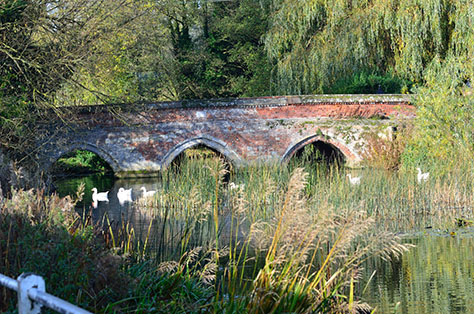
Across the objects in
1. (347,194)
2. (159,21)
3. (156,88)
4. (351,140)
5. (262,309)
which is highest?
(159,21)

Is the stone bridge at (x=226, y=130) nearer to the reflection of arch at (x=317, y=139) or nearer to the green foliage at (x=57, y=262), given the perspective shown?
the reflection of arch at (x=317, y=139)

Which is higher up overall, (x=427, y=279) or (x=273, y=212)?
(x=273, y=212)

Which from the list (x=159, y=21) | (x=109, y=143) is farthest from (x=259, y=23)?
(x=109, y=143)

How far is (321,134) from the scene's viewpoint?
2011 cm

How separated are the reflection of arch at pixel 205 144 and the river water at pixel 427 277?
10219mm

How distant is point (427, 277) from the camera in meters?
7.00

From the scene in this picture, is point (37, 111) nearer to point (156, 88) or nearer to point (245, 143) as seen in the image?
point (245, 143)

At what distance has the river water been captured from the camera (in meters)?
6.06

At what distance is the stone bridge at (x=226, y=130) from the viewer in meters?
19.8

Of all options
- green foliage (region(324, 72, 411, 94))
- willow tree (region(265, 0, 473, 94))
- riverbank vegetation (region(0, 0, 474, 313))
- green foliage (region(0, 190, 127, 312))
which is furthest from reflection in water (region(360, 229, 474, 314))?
green foliage (region(324, 72, 411, 94))

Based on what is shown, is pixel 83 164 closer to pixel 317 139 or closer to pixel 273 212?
pixel 317 139

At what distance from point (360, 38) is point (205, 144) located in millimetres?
5688

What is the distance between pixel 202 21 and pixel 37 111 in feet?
44.2

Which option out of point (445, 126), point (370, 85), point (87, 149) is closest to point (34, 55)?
point (87, 149)
